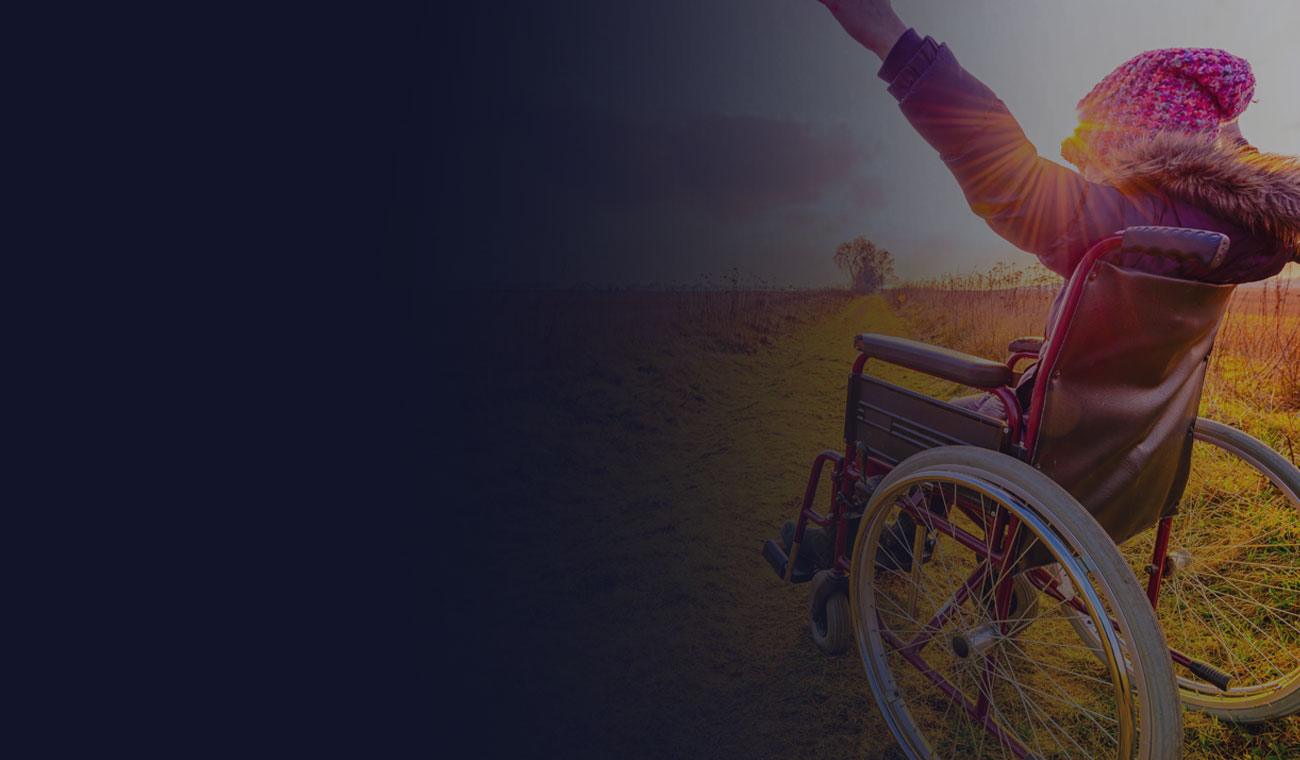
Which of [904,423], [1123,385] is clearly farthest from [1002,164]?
[904,423]

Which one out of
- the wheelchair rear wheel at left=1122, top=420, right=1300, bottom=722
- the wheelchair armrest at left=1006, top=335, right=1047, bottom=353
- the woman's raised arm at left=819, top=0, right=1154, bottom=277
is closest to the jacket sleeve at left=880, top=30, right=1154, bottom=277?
the woman's raised arm at left=819, top=0, right=1154, bottom=277

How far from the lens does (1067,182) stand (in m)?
1.18

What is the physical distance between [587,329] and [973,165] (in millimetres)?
3839

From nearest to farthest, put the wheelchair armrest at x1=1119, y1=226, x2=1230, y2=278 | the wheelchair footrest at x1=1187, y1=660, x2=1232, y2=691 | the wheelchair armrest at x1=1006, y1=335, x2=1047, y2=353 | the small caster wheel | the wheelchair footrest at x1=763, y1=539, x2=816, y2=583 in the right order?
the wheelchair armrest at x1=1119, y1=226, x2=1230, y2=278
the wheelchair footrest at x1=1187, y1=660, x2=1232, y2=691
the wheelchair armrest at x1=1006, y1=335, x2=1047, y2=353
the small caster wheel
the wheelchair footrest at x1=763, y1=539, x2=816, y2=583

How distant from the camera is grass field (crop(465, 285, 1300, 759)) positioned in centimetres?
156

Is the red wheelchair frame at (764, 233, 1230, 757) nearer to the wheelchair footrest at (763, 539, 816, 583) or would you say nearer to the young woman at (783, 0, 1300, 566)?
the wheelchair footrest at (763, 539, 816, 583)

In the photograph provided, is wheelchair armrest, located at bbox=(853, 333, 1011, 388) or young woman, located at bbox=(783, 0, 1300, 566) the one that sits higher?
young woman, located at bbox=(783, 0, 1300, 566)

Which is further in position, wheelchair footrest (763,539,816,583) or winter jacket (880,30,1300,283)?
wheelchair footrest (763,539,816,583)

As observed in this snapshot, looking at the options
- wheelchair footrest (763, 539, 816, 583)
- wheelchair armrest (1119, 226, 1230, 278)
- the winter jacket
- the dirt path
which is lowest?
the dirt path

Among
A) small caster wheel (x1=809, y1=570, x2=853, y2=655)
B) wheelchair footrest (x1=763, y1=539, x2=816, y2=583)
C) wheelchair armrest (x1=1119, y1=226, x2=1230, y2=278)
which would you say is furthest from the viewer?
wheelchair footrest (x1=763, y1=539, x2=816, y2=583)

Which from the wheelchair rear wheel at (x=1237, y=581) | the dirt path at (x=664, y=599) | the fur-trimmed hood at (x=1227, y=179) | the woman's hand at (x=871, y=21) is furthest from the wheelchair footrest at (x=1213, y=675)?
the woman's hand at (x=871, y=21)

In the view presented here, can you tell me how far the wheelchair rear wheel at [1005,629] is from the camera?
95 centimetres

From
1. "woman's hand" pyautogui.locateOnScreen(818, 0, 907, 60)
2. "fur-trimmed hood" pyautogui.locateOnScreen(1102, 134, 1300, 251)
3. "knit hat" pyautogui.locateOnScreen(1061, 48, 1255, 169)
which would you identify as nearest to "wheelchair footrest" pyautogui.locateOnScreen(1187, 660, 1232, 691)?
"fur-trimmed hood" pyautogui.locateOnScreen(1102, 134, 1300, 251)

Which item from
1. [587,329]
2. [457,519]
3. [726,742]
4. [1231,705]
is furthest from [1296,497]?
[587,329]
